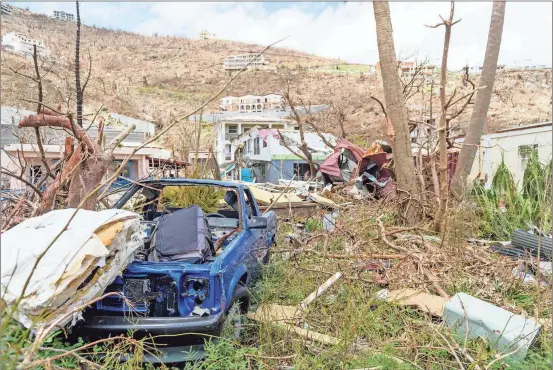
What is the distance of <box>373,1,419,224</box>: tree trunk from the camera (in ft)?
31.1

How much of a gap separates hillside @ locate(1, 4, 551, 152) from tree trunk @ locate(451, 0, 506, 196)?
22.4m

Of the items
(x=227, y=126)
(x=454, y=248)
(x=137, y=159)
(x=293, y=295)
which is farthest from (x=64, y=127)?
(x=227, y=126)

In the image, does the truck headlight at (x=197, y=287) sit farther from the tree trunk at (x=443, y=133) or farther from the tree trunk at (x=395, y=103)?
the tree trunk at (x=395, y=103)

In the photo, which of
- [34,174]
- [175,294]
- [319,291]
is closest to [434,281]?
[319,291]

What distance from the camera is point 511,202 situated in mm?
9078

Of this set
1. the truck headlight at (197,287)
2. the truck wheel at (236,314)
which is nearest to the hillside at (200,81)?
the truck wheel at (236,314)

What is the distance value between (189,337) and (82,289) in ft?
3.13

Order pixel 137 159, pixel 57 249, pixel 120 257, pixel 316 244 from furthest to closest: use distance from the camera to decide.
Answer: pixel 137 159
pixel 316 244
pixel 120 257
pixel 57 249

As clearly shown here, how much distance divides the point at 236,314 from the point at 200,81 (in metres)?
68.5

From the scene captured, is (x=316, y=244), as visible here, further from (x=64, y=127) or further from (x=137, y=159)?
(x=137, y=159)

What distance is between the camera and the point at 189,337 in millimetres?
3369

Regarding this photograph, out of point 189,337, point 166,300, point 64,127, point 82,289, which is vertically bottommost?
point 189,337

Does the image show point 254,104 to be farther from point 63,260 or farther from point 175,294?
point 63,260

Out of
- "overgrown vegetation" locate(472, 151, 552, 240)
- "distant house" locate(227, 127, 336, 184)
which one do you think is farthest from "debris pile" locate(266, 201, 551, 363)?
"distant house" locate(227, 127, 336, 184)
